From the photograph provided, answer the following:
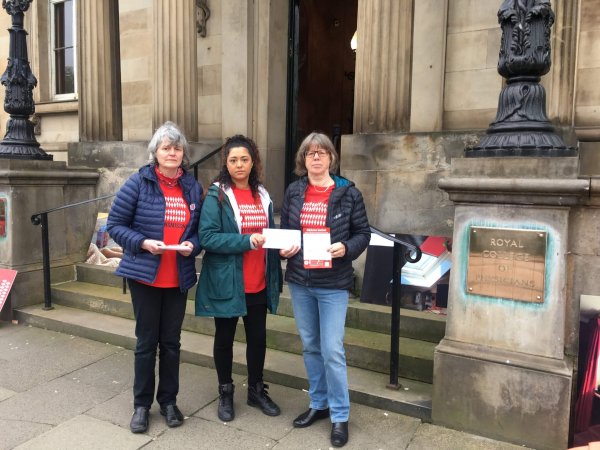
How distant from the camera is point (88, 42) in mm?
8125

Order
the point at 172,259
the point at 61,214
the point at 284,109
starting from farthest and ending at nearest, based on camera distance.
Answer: the point at 284,109 < the point at 61,214 < the point at 172,259

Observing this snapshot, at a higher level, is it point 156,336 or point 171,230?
point 171,230

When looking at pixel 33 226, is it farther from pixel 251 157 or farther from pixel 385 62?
pixel 385 62

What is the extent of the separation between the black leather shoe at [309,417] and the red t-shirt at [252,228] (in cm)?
92

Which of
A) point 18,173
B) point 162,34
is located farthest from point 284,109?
point 18,173

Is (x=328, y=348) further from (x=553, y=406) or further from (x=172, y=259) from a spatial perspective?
(x=553, y=406)

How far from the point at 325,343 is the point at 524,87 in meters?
2.09

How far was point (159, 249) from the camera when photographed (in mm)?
3182

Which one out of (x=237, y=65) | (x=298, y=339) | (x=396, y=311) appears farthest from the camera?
(x=237, y=65)

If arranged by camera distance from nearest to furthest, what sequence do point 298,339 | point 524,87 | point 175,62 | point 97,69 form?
point 524,87 < point 298,339 < point 175,62 < point 97,69

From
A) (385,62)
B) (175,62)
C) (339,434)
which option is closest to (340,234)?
(339,434)

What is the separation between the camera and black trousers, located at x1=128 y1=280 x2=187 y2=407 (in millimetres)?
3391

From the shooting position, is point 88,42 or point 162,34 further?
point 88,42

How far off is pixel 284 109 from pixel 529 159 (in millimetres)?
5261
